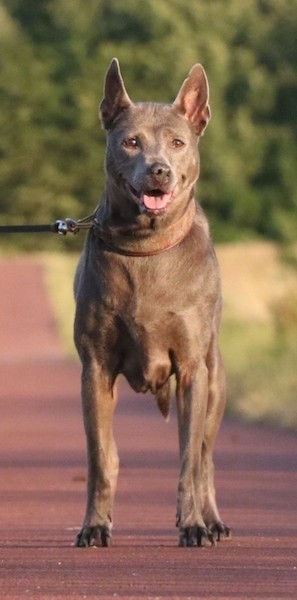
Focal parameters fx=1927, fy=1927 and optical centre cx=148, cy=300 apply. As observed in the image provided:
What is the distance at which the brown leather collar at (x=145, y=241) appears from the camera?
29.0ft

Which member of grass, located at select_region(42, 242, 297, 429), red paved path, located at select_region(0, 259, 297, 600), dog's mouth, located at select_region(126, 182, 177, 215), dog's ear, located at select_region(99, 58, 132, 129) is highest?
dog's ear, located at select_region(99, 58, 132, 129)

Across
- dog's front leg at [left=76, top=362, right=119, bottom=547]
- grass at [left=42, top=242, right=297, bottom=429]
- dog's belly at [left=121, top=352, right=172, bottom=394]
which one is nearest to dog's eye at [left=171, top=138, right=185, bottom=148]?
dog's belly at [left=121, top=352, right=172, bottom=394]

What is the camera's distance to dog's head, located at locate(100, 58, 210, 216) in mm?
8508

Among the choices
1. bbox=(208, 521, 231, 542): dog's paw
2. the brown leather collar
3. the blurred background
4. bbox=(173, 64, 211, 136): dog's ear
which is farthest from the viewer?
the blurred background

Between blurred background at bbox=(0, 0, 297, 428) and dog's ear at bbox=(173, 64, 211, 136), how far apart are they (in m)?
47.8

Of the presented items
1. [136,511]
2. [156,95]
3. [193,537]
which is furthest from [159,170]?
[156,95]

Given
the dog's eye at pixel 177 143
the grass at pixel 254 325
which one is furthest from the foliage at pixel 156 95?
the dog's eye at pixel 177 143

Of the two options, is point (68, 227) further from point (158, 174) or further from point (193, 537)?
point (193, 537)

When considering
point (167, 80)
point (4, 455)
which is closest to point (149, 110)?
point (4, 455)

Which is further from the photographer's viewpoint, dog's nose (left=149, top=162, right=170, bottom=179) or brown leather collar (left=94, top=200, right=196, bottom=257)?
brown leather collar (left=94, top=200, right=196, bottom=257)

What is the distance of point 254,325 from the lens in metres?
32.2

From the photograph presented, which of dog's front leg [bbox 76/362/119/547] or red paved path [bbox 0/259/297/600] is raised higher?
dog's front leg [bbox 76/362/119/547]

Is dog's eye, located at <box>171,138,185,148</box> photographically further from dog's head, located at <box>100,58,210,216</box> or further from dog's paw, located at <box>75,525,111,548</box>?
dog's paw, located at <box>75,525,111,548</box>

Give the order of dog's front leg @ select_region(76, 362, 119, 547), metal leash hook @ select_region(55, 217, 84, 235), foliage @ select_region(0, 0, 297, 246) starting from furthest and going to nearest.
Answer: foliage @ select_region(0, 0, 297, 246)
metal leash hook @ select_region(55, 217, 84, 235)
dog's front leg @ select_region(76, 362, 119, 547)
